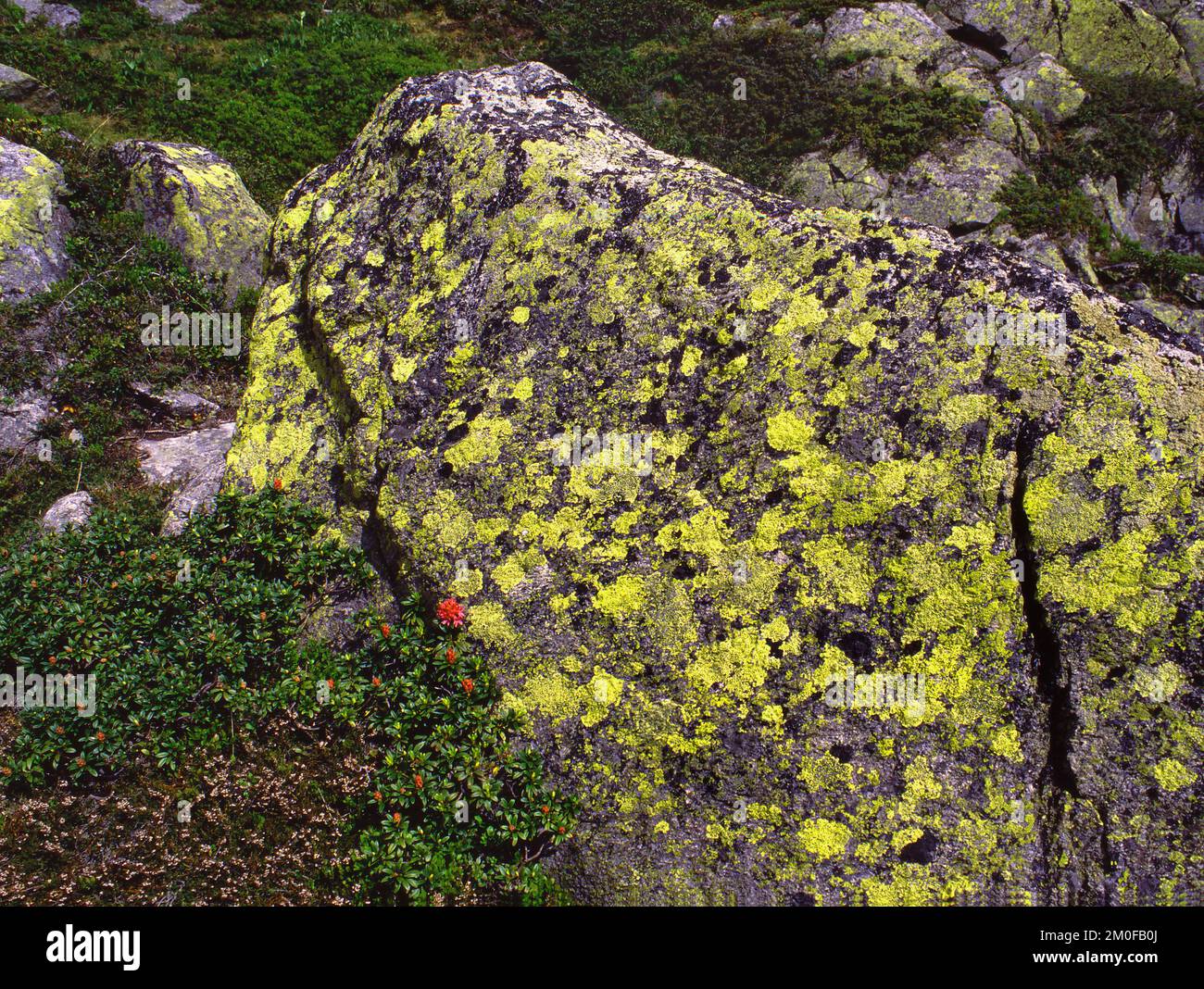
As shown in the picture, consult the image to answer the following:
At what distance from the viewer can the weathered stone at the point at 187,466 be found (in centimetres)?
776

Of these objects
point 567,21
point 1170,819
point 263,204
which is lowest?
point 1170,819

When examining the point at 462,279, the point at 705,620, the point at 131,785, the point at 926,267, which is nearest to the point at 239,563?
the point at 131,785

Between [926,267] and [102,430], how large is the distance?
8.81 m

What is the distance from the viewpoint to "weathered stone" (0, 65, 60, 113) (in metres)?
14.5

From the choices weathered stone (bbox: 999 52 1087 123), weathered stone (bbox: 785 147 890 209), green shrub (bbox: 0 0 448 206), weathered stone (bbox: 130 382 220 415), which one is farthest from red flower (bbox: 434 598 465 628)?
weathered stone (bbox: 999 52 1087 123)

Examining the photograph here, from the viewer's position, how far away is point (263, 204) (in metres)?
13.3

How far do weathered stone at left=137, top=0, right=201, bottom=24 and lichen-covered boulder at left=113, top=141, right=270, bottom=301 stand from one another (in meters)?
8.84

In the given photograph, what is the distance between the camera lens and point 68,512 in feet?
27.2

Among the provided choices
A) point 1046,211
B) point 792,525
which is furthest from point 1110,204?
point 792,525

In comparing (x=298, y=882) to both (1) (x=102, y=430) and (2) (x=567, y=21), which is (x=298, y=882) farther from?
(2) (x=567, y=21)

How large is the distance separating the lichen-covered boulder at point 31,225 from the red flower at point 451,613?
803cm

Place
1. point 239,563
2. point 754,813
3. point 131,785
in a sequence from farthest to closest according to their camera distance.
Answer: point 239,563 → point 131,785 → point 754,813

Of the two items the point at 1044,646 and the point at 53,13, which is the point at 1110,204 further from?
the point at 53,13

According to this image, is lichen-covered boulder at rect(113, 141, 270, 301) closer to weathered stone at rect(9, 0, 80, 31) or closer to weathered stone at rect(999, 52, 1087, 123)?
weathered stone at rect(9, 0, 80, 31)
